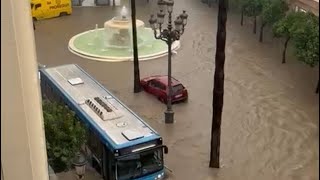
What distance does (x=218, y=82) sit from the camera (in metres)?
5.56

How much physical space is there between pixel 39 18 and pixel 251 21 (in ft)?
15.4

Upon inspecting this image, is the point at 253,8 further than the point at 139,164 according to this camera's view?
Yes

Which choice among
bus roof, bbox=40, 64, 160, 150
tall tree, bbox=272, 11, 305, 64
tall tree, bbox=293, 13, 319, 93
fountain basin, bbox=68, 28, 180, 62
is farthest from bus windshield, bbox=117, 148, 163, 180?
fountain basin, bbox=68, 28, 180, 62

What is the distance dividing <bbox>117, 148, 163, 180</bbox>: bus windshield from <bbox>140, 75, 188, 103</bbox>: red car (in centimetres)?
229

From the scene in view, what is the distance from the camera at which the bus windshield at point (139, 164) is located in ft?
17.1

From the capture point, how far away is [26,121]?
2.69 feet

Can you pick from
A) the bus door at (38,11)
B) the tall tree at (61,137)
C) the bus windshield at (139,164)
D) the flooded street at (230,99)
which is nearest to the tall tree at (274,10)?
the flooded street at (230,99)

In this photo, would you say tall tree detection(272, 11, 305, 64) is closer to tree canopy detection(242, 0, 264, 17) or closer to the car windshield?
tree canopy detection(242, 0, 264, 17)

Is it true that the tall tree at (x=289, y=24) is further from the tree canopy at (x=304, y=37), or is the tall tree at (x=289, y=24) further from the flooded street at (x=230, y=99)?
the flooded street at (x=230, y=99)

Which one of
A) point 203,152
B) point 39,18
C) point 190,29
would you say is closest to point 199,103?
point 203,152

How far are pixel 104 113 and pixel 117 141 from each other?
531 millimetres

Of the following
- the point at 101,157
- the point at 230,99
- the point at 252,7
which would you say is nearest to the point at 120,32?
the point at 252,7

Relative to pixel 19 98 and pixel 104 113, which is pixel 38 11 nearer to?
pixel 104 113

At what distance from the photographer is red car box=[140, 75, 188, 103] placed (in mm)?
7660
